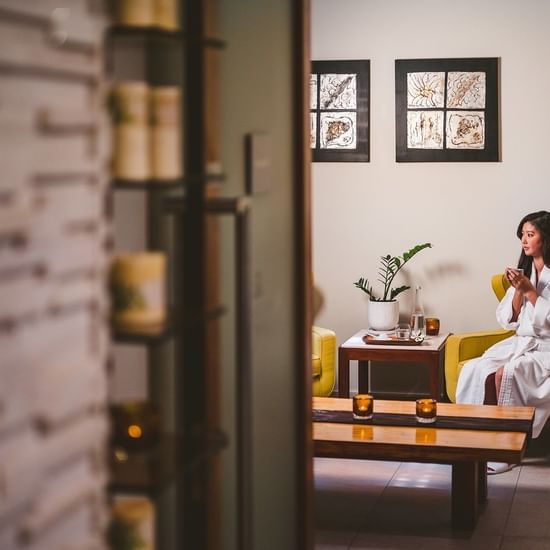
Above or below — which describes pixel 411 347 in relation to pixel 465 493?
above

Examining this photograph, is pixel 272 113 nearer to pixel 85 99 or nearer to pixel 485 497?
pixel 85 99

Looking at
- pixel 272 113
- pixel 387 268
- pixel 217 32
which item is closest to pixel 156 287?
pixel 217 32

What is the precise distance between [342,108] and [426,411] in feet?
9.01

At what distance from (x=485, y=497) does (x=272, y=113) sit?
96.2 inches

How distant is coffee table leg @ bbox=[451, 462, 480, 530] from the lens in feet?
13.4

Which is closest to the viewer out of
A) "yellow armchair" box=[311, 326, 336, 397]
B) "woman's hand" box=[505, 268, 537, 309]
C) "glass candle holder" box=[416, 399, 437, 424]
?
"glass candle holder" box=[416, 399, 437, 424]

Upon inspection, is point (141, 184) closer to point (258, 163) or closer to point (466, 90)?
point (258, 163)

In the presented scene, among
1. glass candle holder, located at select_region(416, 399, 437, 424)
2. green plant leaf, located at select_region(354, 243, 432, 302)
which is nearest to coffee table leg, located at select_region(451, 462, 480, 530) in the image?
glass candle holder, located at select_region(416, 399, 437, 424)

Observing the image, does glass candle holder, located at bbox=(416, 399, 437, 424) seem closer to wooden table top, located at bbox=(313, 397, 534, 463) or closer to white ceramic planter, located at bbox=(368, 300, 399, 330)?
wooden table top, located at bbox=(313, 397, 534, 463)

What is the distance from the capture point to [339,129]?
A: 6.62 meters

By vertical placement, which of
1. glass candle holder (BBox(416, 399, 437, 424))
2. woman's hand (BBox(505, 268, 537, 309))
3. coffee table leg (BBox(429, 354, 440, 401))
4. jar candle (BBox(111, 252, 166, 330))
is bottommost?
coffee table leg (BBox(429, 354, 440, 401))

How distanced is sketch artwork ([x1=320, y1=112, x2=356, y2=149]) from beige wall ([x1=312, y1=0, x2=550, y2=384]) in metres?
0.13

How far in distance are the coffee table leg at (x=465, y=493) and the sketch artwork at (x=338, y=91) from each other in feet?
10.1

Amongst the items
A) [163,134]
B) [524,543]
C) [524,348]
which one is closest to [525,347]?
[524,348]
